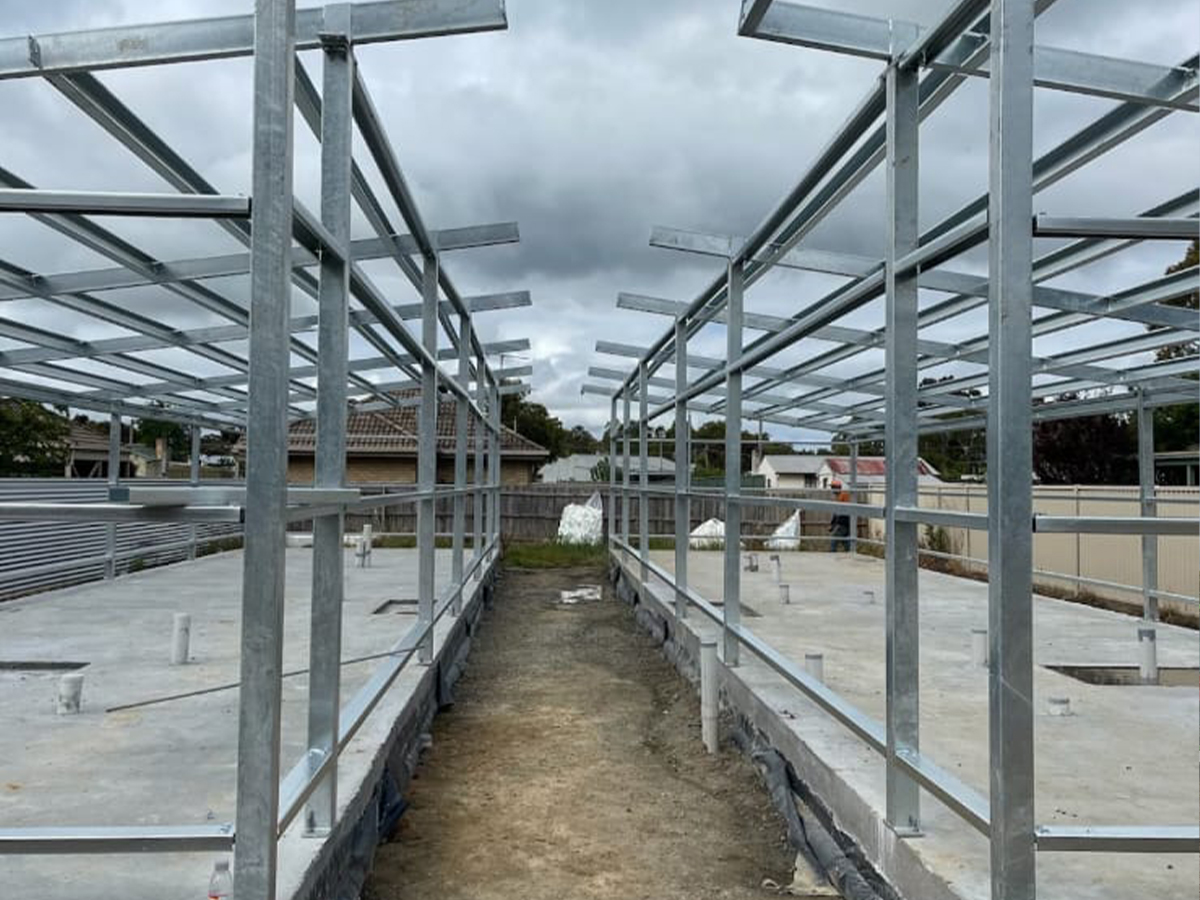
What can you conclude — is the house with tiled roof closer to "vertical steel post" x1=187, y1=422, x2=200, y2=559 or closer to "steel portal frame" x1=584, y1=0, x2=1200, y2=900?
"vertical steel post" x1=187, y1=422, x2=200, y2=559

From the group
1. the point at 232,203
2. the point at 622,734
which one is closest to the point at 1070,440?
the point at 622,734

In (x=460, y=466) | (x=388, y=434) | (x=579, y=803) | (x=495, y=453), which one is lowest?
(x=579, y=803)

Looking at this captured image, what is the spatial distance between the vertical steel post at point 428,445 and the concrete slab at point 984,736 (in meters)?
1.78

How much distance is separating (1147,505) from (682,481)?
13.5 feet

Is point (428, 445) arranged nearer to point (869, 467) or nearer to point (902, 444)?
point (902, 444)

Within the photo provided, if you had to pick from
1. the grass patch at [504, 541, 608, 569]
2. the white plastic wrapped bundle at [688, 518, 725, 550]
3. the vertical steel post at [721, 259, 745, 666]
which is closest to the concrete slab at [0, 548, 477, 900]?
the vertical steel post at [721, 259, 745, 666]

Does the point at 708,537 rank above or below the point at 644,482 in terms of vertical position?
below

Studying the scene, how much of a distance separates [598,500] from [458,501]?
11603 mm

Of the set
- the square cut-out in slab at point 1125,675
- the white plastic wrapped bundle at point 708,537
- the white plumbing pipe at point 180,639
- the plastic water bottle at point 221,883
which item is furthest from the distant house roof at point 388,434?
the plastic water bottle at point 221,883

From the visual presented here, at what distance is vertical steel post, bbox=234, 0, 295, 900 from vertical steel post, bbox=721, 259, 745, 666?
10.8 ft

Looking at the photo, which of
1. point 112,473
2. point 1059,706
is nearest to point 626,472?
point 112,473

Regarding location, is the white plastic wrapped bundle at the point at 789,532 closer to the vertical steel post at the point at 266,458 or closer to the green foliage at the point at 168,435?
the green foliage at the point at 168,435

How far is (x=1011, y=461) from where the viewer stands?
195cm

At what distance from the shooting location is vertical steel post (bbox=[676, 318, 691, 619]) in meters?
Result: 6.79
